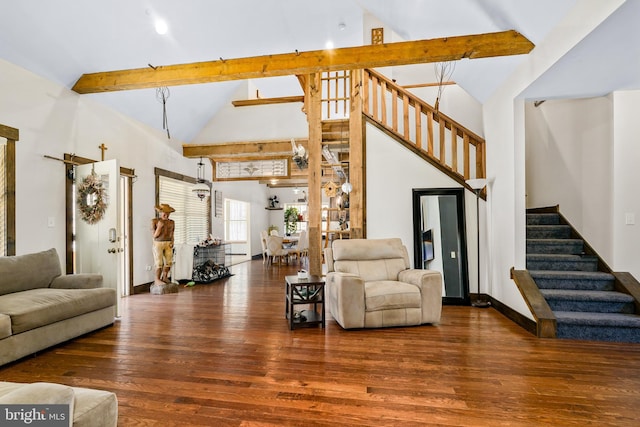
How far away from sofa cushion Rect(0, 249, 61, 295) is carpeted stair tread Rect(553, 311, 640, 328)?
5286mm

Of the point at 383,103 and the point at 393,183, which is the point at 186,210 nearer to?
the point at 393,183

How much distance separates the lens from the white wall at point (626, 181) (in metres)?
3.62

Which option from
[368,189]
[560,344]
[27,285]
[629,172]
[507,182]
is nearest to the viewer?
[560,344]

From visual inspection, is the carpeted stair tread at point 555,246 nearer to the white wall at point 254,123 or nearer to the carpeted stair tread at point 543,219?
the carpeted stair tread at point 543,219

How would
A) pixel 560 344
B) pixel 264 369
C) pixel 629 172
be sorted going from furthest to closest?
1. pixel 629 172
2. pixel 560 344
3. pixel 264 369

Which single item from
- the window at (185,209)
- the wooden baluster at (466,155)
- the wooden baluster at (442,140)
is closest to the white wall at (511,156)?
the wooden baluster at (466,155)

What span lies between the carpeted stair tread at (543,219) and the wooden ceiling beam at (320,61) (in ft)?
8.56

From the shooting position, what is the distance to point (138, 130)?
5594 mm

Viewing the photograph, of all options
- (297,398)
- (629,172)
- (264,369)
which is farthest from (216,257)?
(629,172)

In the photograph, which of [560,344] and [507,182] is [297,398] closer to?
[560,344]

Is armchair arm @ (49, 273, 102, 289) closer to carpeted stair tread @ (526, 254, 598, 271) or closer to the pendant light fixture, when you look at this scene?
the pendant light fixture

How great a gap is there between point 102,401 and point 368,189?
4210mm

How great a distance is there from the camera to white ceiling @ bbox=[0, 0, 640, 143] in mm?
A: 2971

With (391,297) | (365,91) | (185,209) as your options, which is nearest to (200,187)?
(185,209)
